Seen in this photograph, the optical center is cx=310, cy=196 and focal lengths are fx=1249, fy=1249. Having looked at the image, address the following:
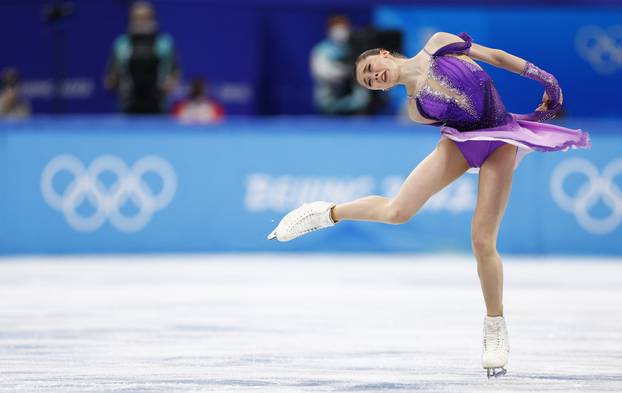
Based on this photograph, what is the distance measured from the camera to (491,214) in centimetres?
509

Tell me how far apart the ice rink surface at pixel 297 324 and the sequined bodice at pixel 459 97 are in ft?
3.43

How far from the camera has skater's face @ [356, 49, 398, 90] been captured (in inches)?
205

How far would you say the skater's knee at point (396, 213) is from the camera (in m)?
5.18

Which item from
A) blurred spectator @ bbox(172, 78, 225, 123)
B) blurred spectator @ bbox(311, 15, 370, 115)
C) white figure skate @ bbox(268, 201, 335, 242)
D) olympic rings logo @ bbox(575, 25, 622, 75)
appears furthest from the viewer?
olympic rings logo @ bbox(575, 25, 622, 75)

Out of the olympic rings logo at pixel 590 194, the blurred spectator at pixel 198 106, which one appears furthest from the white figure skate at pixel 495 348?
the blurred spectator at pixel 198 106

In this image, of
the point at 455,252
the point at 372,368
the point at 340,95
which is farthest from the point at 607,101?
the point at 372,368

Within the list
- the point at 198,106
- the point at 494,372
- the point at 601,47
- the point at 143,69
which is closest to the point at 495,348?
the point at 494,372

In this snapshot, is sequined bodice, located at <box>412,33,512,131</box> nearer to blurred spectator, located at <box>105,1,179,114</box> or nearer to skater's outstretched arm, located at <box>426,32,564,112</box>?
skater's outstretched arm, located at <box>426,32,564,112</box>

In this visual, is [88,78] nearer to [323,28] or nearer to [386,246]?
[323,28]

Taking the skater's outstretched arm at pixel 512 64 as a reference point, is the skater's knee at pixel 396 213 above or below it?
below

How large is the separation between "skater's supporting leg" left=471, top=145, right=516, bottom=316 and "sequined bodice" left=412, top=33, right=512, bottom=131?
15 cm

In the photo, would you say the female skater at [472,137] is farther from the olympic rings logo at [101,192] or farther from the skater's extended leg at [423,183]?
the olympic rings logo at [101,192]

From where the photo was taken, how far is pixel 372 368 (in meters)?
5.27

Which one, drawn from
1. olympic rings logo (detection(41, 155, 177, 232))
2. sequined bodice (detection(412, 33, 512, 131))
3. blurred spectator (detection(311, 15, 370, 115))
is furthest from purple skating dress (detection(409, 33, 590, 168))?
blurred spectator (detection(311, 15, 370, 115))
